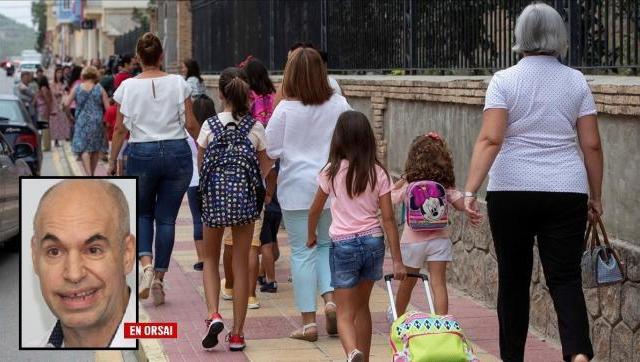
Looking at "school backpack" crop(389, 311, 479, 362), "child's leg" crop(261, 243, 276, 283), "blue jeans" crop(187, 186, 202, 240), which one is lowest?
"child's leg" crop(261, 243, 276, 283)

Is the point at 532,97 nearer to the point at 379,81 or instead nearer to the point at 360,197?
the point at 360,197

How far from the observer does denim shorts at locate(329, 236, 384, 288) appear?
24.9 ft

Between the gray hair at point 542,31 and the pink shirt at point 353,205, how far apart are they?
124 cm

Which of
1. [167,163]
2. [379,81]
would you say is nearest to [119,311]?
[167,163]

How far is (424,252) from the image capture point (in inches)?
339

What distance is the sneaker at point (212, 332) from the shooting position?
338 inches

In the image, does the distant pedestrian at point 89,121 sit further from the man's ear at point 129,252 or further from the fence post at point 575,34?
the man's ear at point 129,252

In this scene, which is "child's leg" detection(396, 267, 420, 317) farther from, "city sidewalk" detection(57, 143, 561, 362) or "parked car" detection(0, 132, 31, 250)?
"parked car" detection(0, 132, 31, 250)

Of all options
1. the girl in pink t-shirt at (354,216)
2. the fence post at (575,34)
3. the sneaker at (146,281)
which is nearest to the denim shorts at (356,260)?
the girl in pink t-shirt at (354,216)

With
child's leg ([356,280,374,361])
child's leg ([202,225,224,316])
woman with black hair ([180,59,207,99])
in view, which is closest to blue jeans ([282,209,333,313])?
Answer: child's leg ([202,225,224,316])

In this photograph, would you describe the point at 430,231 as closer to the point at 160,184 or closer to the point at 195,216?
the point at 160,184

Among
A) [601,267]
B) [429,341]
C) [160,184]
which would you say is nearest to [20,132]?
[160,184]

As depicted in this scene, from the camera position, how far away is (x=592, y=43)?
9.27 metres

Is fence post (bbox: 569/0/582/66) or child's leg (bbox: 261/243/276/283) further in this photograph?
child's leg (bbox: 261/243/276/283)
